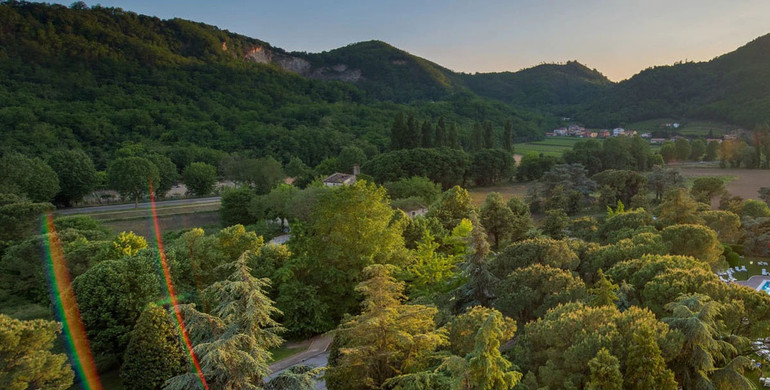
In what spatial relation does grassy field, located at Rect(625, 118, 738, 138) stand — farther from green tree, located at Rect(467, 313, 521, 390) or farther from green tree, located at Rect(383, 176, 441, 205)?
green tree, located at Rect(467, 313, 521, 390)

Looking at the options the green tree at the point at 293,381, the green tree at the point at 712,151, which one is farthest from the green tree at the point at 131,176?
the green tree at the point at 712,151

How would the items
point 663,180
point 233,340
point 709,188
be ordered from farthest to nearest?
1. point 663,180
2. point 709,188
3. point 233,340

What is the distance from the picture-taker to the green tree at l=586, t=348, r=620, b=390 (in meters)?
10.6

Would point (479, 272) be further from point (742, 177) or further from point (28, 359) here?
point (742, 177)

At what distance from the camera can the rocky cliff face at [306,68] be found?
6747 inches

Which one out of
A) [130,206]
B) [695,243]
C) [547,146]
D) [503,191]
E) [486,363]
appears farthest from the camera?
[547,146]

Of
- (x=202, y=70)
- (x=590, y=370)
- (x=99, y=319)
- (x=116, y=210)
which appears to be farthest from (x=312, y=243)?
(x=202, y=70)

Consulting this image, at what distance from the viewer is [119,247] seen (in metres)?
22.7

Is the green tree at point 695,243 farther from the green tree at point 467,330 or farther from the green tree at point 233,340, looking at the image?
the green tree at point 233,340

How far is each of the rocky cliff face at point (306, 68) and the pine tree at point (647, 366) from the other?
17274 centimetres

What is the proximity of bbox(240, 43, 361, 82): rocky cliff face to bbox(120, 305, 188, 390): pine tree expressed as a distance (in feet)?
543

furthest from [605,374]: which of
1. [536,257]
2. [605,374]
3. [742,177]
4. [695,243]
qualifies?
[742,177]

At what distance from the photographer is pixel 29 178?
4538cm

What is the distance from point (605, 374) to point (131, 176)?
55.1 m
